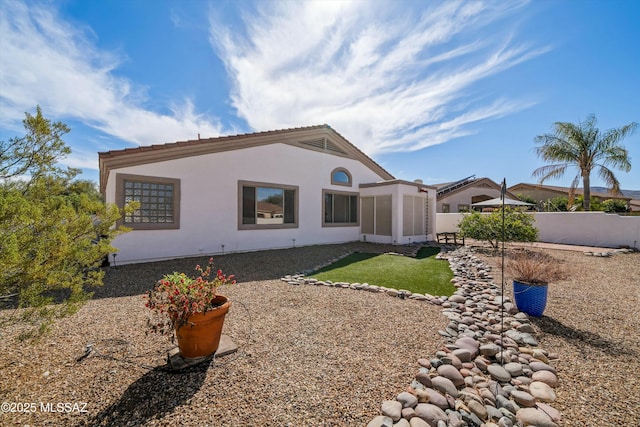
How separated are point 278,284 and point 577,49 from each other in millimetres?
12025

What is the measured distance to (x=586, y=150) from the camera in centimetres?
1672

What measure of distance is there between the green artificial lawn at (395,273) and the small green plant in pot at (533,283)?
1437 mm

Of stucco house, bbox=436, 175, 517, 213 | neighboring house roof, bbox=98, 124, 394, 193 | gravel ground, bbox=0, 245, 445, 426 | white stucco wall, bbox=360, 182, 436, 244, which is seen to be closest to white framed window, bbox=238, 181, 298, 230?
neighboring house roof, bbox=98, 124, 394, 193

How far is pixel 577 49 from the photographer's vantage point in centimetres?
820

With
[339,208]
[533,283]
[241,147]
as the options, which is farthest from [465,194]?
[533,283]

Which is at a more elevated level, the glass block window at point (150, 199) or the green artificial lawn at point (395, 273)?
the glass block window at point (150, 199)

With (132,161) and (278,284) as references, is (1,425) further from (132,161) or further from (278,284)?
(132,161)

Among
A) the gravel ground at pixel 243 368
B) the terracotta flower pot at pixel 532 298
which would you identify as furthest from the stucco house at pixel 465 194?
the gravel ground at pixel 243 368

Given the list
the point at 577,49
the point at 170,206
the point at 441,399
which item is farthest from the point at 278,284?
the point at 577,49

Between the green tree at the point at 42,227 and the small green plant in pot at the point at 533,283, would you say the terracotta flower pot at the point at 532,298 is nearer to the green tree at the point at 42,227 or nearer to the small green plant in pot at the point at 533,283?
the small green plant in pot at the point at 533,283

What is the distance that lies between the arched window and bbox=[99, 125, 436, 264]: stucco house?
6cm

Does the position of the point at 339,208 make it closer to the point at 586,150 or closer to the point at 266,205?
the point at 266,205

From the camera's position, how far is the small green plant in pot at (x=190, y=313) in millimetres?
2889

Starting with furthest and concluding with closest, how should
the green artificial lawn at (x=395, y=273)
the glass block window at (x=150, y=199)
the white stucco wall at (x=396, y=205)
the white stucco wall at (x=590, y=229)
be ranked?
the white stucco wall at (x=396, y=205) → the white stucco wall at (x=590, y=229) → the glass block window at (x=150, y=199) → the green artificial lawn at (x=395, y=273)
